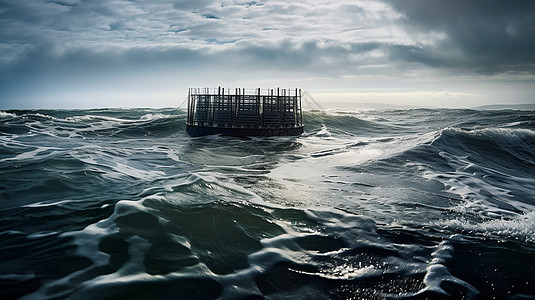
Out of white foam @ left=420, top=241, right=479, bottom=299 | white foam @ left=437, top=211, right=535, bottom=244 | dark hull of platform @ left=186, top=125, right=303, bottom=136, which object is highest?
dark hull of platform @ left=186, top=125, right=303, bottom=136

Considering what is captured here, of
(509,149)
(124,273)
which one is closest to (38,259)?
(124,273)

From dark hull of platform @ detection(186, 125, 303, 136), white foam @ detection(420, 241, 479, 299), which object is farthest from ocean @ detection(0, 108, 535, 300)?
dark hull of platform @ detection(186, 125, 303, 136)

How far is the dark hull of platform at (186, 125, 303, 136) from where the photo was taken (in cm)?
3435

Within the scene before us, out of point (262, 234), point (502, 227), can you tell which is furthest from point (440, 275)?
point (262, 234)

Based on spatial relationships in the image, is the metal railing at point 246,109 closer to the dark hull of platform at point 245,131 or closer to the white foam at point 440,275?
the dark hull of platform at point 245,131

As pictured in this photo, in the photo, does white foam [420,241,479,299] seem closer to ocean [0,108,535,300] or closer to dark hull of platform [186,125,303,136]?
ocean [0,108,535,300]

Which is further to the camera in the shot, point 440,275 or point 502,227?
point 502,227

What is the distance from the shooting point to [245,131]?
34344 millimetres

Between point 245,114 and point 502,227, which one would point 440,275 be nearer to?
point 502,227

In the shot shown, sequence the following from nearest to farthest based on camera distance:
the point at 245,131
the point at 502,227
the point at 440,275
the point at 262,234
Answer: the point at 440,275 < the point at 262,234 < the point at 502,227 < the point at 245,131

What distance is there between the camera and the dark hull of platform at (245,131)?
A: 3435 cm

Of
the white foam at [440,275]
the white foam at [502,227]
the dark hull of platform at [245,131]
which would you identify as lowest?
the white foam at [440,275]

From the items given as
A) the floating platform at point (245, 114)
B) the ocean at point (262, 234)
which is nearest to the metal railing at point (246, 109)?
the floating platform at point (245, 114)

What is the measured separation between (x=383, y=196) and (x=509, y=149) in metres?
16.7
